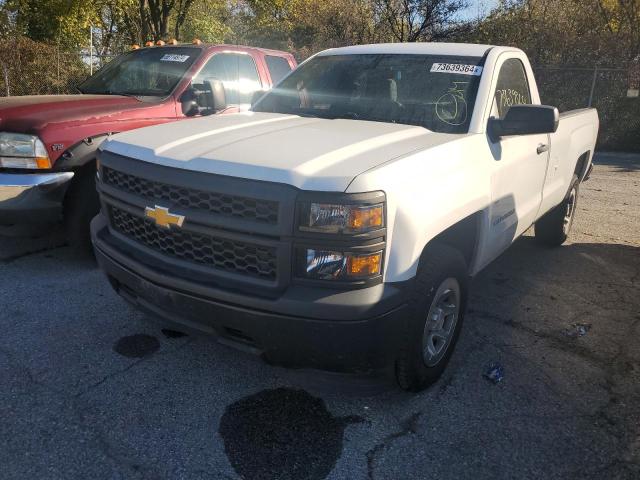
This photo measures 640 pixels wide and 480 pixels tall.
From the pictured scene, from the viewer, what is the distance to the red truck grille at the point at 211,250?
7.64ft

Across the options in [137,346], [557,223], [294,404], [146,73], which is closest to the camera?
[294,404]

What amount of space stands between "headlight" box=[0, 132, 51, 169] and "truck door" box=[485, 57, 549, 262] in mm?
3234

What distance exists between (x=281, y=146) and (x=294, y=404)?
4.39 feet

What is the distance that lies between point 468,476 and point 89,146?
357 centimetres

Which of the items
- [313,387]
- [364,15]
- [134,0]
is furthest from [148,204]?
[364,15]

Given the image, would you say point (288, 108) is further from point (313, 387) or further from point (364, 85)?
point (313, 387)

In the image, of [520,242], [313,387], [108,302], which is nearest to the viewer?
[313,387]

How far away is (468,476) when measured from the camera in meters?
2.35

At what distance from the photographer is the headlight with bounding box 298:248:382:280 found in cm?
222

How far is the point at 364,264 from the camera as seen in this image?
87.8 inches

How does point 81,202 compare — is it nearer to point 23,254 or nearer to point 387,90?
point 23,254

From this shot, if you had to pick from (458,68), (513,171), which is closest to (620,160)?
(513,171)

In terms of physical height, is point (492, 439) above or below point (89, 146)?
below

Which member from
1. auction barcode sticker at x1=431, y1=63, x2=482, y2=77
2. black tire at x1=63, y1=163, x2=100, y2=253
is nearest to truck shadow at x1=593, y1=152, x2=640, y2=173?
auction barcode sticker at x1=431, y1=63, x2=482, y2=77
